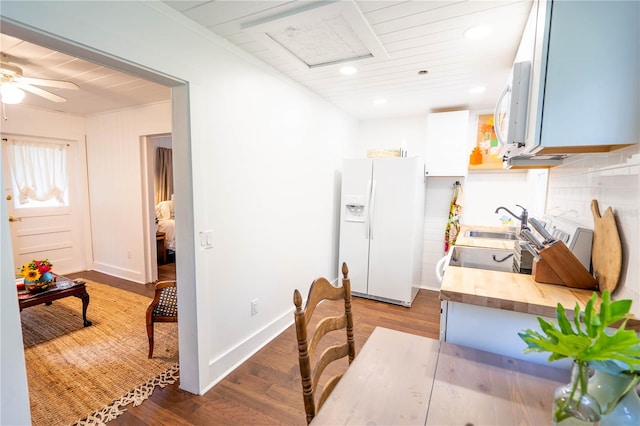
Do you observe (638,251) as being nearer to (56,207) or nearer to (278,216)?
(278,216)

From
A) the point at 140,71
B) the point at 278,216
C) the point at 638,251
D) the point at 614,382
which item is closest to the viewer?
the point at 614,382

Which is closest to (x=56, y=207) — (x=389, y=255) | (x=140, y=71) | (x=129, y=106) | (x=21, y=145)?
(x=21, y=145)

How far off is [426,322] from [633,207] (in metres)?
2.32

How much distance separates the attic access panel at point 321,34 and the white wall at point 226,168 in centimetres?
34

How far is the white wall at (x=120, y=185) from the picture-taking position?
382 cm

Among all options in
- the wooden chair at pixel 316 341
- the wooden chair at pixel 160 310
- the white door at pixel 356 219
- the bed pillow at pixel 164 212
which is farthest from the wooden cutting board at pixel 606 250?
the bed pillow at pixel 164 212

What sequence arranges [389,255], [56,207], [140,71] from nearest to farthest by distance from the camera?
[140,71] → [389,255] → [56,207]

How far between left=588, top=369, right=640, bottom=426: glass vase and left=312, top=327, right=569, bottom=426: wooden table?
0.19 m

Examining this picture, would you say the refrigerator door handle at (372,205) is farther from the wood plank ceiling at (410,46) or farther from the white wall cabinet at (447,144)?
the wood plank ceiling at (410,46)

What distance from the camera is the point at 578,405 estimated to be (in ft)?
2.09

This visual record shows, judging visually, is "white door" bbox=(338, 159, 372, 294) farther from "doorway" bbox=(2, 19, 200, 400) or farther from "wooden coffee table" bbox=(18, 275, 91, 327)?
"wooden coffee table" bbox=(18, 275, 91, 327)

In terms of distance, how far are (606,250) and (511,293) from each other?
0.40m

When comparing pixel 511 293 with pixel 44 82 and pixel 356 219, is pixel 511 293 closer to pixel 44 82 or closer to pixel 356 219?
pixel 356 219

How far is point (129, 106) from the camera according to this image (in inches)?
150
